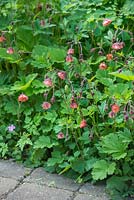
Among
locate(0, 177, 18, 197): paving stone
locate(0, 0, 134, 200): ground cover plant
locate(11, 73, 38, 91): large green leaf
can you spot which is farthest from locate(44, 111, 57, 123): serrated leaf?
locate(0, 177, 18, 197): paving stone

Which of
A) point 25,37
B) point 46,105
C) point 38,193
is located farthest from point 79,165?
point 25,37

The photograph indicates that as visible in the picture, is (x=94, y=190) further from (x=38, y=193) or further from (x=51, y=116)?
(x=51, y=116)

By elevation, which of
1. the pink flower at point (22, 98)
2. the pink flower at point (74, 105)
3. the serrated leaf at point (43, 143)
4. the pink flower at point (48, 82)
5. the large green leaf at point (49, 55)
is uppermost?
the large green leaf at point (49, 55)

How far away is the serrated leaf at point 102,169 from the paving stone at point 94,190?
0.11 metres

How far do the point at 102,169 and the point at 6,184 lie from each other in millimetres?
615

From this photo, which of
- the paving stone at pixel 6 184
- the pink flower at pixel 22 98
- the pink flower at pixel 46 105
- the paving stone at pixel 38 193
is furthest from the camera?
the pink flower at pixel 22 98

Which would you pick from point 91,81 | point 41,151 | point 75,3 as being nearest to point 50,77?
point 91,81

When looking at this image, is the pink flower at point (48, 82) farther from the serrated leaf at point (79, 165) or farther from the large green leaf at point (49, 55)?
the serrated leaf at point (79, 165)

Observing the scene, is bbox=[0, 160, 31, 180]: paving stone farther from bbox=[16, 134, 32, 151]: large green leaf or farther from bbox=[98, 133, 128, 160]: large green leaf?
bbox=[98, 133, 128, 160]: large green leaf

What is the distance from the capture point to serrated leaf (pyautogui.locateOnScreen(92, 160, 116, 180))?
283 centimetres

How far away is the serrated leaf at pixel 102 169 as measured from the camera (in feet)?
9.29

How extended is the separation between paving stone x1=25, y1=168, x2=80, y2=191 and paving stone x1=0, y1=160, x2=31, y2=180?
65mm

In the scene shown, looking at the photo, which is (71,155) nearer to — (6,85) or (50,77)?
(50,77)

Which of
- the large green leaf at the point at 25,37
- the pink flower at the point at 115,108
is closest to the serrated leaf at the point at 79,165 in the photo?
the pink flower at the point at 115,108
